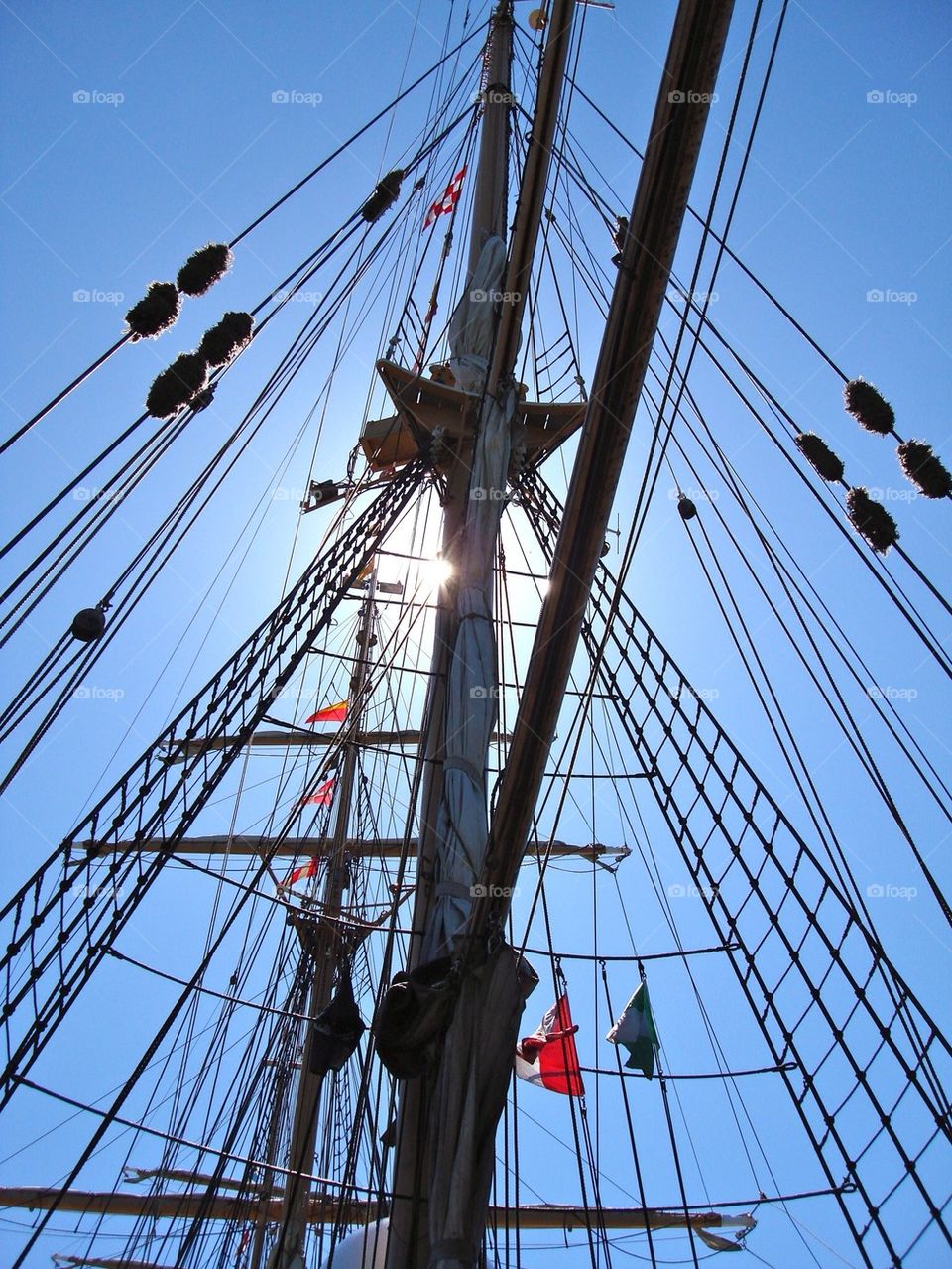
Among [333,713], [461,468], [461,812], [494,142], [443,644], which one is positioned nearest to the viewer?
[461,812]

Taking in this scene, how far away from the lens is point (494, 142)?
1056 cm

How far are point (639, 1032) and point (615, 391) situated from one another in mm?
6915

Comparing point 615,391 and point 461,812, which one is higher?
point 615,391

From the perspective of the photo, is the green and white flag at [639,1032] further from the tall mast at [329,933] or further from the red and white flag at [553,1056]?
the tall mast at [329,933]

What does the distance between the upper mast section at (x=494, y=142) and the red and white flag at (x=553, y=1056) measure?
729 centimetres

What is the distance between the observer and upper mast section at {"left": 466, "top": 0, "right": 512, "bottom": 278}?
9.89 meters

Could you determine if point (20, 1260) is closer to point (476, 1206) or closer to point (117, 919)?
point (117, 919)

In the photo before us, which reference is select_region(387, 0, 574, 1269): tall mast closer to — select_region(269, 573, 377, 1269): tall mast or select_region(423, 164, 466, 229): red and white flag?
select_region(423, 164, 466, 229): red and white flag

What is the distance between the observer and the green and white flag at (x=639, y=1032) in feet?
29.0

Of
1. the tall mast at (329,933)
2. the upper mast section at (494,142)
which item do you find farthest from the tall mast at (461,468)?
the tall mast at (329,933)

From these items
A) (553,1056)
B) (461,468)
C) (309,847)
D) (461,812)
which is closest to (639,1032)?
(553,1056)

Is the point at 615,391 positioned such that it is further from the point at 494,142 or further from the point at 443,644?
the point at 494,142

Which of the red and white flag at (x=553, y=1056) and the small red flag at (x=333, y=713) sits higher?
the small red flag at (x=333, y=713)

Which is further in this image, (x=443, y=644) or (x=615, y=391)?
(x=443, y=644)
